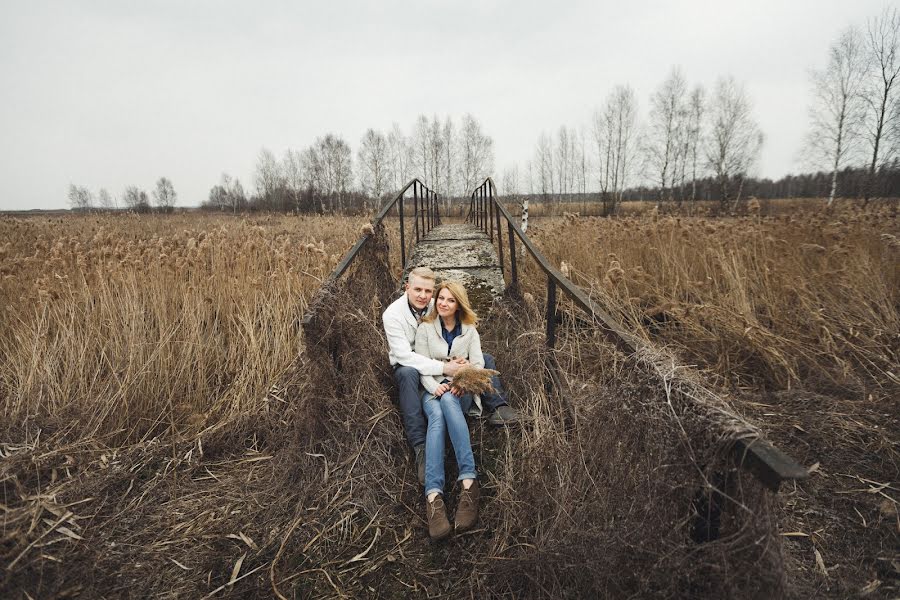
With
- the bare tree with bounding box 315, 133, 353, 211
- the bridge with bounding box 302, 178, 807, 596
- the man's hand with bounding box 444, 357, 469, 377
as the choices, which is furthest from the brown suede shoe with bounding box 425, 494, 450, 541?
the bare tree with bounding box 315, 133, 353, 211

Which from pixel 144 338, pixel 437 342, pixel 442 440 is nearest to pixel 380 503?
pixel 442 440

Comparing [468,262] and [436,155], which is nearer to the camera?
[468,262]

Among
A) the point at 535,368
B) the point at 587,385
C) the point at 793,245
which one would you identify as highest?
the point at 793,245

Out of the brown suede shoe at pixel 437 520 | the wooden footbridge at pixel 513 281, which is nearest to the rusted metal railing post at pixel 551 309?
the wooden footbridge at pixel 513 281

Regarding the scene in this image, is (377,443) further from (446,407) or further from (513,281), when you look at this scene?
(513,281)

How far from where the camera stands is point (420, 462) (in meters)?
A: 2.52

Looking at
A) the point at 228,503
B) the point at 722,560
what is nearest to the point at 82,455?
the point at 228,503

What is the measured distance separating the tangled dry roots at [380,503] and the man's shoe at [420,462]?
104 millimetres

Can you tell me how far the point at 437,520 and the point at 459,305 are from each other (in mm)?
1393

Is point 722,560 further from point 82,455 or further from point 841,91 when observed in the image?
point 841,91

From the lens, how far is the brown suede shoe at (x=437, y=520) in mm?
2104

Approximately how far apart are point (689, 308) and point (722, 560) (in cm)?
305

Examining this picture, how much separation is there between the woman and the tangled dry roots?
0.13 m

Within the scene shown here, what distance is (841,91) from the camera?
71.9 feet
